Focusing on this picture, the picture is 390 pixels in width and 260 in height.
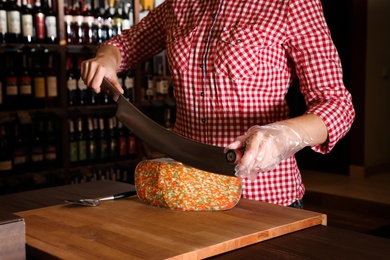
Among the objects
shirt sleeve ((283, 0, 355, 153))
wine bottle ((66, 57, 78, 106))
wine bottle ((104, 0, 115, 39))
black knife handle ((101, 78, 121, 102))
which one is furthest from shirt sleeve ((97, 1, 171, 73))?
wine bottle ((104, 0, 115, 39))

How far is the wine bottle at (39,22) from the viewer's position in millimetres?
3904

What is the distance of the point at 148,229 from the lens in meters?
1.24

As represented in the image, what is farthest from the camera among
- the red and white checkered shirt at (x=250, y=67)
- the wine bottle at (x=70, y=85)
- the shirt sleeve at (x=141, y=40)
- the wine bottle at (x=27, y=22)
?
the wine bottle at (x=70, y=85)

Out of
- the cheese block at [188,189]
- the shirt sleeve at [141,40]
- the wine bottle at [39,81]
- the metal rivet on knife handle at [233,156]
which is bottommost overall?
the cheese block at [188,189]

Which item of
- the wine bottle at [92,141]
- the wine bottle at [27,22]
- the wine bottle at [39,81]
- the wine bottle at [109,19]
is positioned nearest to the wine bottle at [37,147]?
the wine bottle at [39,81]

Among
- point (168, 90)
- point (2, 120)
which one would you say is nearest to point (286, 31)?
point (2, 120)

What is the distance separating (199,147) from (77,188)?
0.72 meters

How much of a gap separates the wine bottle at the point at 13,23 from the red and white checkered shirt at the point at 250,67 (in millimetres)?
2330

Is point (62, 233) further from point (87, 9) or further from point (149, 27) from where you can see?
point (87, 9)

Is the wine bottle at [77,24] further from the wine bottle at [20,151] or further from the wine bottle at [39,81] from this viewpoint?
the wine bottle at [20,151]

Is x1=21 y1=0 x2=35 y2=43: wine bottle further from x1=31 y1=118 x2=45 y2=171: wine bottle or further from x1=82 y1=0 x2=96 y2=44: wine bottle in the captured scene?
x1=31 y1=118 x2=45 y2=171: wine bottle

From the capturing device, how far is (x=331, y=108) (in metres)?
1.42

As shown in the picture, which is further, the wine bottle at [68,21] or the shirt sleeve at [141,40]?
the wine bottle at [68,21]

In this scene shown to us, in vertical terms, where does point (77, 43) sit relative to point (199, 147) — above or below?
above
